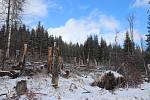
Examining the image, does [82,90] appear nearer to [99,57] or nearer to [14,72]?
[14,72]

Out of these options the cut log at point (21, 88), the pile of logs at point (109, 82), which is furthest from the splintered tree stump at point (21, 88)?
the pile of logs at point (109, 82)

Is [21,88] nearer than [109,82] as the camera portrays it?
Yes

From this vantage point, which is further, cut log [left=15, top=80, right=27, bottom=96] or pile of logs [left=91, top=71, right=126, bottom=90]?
pile of logs [left=91, top=71, right=126, bottom=90]

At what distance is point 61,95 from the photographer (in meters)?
14.4

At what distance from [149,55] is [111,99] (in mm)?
41361

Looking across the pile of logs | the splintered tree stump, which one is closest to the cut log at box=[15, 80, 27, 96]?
the splintered tree stump

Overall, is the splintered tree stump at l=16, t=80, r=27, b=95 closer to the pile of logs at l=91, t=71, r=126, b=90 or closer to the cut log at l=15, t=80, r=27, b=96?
the cut log at l=15, t=80, r=27, b=96

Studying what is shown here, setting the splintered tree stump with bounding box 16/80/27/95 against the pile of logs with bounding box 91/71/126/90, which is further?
the pile of logs with bounding box 91/71/126/90

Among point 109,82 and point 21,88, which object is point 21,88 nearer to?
point 21,88

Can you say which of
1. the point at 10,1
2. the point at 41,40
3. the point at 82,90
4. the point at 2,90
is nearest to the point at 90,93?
the point at 82,90

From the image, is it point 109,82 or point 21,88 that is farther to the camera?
point 109,82

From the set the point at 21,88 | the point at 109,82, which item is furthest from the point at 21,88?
the point at 109,82

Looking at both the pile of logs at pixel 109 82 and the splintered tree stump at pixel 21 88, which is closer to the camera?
the splintered tree stump at pixel 21 88

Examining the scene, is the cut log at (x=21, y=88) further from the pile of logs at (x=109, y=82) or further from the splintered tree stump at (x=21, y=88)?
the pile of logs at (x=109, y=82)
